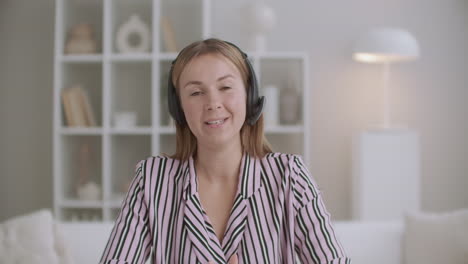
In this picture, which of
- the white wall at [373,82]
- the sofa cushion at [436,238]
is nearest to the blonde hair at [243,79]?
the sofa cushion at [436,238]

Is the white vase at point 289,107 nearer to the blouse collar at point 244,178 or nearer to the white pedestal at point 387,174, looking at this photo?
the white pedestal at point 387,174

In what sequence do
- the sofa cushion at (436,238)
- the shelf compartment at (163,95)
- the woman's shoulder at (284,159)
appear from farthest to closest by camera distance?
the shelf compartment at (163,95) < the sofa cushion at (436,238) < the woman's shoulder at (284,159)

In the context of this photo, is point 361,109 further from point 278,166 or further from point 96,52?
point 278,166

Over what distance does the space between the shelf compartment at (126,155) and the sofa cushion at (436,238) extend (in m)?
2.04

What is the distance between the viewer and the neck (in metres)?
1.21

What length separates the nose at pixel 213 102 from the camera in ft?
3.64

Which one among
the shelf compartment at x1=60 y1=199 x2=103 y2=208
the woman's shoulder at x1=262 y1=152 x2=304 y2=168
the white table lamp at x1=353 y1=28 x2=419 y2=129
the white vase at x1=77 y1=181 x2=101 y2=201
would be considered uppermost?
the white table lamp at x1=353 y1=28 x2=419 y2=129

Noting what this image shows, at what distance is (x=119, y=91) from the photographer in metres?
3.53

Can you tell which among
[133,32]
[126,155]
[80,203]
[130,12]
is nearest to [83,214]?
[80,203]

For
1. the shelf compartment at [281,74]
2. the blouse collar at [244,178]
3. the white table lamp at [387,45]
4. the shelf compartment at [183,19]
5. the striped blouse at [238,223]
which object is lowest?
the striped blouse at [238,223]

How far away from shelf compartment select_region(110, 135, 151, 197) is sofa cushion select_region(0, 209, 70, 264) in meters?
1.67

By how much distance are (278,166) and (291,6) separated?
262 centimetres

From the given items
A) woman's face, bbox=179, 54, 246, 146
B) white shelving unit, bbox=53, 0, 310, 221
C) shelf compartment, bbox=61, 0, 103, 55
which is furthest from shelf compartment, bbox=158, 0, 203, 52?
woman's face, bbox=179, 54, 246, 146

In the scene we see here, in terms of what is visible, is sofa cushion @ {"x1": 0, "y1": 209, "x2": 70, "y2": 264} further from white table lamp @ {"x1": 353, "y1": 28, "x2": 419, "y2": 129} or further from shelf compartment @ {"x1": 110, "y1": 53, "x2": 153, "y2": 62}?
white table lamp @ {"x1": 353, "y1": 28, "x2": 419, "y2": 129}
